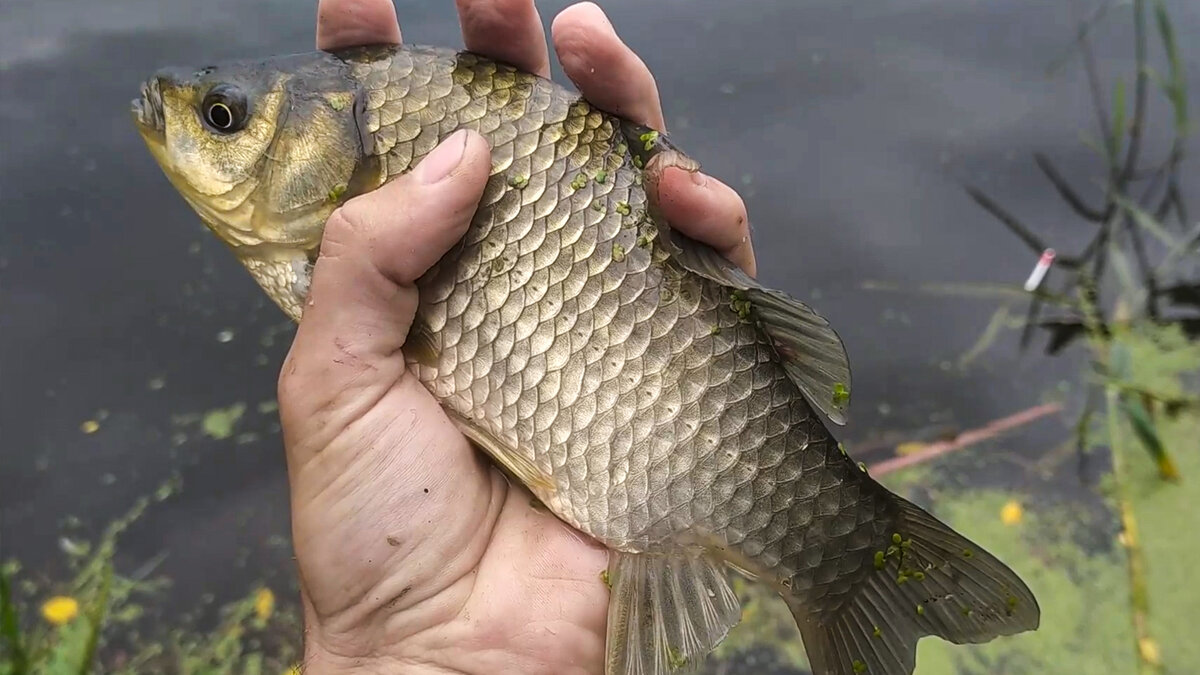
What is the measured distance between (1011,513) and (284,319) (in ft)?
10.2

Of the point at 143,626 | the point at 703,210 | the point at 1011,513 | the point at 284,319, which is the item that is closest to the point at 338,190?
the point at 703,210

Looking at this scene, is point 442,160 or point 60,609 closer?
point 442,160

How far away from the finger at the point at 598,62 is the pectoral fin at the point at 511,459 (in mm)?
671

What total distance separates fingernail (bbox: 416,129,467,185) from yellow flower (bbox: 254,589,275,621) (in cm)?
220

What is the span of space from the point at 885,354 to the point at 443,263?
2895 mm

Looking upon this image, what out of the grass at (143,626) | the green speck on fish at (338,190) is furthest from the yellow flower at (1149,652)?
the green speck on fish at (338,190)

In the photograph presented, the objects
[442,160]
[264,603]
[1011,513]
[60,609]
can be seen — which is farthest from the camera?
[1011,513]

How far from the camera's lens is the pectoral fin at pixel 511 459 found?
5.53 ft

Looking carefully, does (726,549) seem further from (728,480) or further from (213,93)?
(213,93)

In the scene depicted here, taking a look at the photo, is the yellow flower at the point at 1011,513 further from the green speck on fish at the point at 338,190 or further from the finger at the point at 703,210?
the green speck on fish at the point at 338,190

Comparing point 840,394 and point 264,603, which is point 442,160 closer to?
point 840,394

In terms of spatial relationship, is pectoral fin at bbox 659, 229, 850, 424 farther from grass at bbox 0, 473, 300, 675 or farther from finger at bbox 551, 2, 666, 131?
grass at bbox 0, 473, 300, 675

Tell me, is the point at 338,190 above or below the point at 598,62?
below

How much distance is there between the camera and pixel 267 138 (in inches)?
64.9
